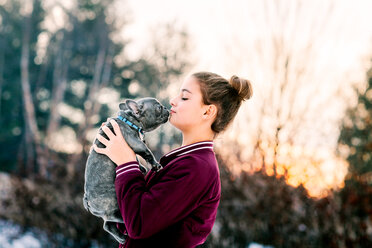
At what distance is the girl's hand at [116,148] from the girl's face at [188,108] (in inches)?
12.1

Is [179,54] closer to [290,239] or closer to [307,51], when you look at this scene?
[307,51]

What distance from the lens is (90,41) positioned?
20688 mm

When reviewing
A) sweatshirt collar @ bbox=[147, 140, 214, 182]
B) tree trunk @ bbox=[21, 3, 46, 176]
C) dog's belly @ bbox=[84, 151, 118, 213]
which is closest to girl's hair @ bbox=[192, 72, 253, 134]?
sweatshirt collar @ bbox=[147, 140, 214, 182]

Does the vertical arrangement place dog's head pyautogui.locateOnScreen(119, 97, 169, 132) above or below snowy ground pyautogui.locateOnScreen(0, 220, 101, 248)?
above

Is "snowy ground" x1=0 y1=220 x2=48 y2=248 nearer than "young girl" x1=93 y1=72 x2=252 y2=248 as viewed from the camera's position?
No

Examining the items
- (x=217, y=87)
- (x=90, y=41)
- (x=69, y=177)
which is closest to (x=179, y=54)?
(x=90, y=41)

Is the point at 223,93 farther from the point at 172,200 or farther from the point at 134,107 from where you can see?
the point at 172,200

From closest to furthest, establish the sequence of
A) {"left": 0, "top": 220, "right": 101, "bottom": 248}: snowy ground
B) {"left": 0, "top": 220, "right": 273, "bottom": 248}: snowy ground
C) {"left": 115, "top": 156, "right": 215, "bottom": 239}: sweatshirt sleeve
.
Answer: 1. {"left": 115, "top": 156, "right": 215, "bottom": 239}: sweatshirt sleeve
2. {"left": 0, "top": 220, "right": 101, "bottom": 248}: snowy ground
3. {"left": 0, "top": 220, "right": 273, "bottom": 248}: snowy ground

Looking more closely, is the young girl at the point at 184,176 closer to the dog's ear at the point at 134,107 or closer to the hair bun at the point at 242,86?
the hair bun at the point at 242,86

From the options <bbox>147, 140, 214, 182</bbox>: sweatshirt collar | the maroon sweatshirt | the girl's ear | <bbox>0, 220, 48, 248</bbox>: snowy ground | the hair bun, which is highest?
the hair bun

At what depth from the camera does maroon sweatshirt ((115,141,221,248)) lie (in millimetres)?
1427

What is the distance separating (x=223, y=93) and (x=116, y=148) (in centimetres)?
64

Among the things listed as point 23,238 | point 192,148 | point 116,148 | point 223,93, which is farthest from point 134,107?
point 23,238

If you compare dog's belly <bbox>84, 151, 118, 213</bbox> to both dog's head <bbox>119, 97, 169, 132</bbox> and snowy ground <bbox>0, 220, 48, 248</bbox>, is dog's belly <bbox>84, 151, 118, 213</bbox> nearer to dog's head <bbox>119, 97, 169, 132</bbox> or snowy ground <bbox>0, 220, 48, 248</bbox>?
dog's head <bbox>119, 97, 169, 132</bbox>
